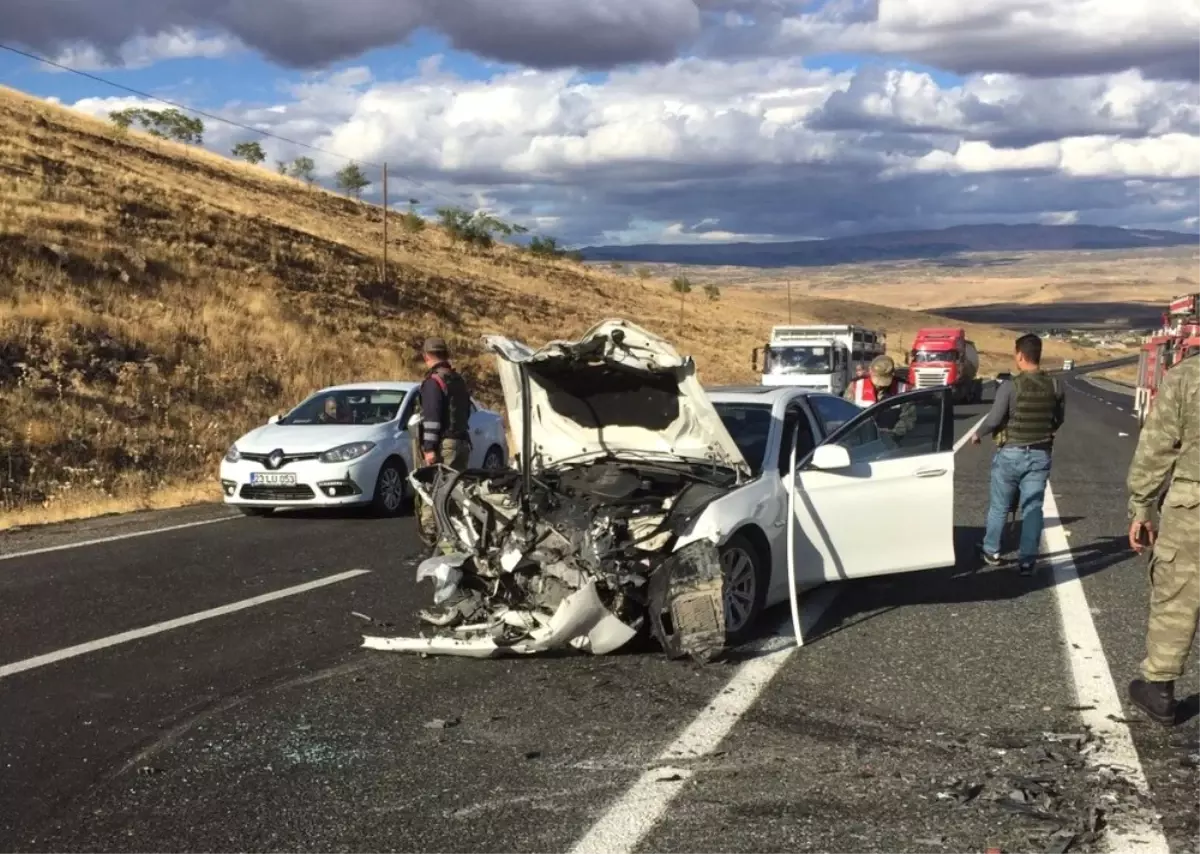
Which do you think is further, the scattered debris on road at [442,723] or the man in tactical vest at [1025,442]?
the man in tactical vest at [1025,442]

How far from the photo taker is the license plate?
1141 centimetres

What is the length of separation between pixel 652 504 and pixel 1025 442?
338 cm

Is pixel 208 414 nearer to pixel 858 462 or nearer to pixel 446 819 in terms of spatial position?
pixel 858 462

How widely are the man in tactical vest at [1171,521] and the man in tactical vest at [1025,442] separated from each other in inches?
125

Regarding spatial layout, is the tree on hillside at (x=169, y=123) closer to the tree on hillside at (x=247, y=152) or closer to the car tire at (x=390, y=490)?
the tree on hillside at (x=247, y=152)

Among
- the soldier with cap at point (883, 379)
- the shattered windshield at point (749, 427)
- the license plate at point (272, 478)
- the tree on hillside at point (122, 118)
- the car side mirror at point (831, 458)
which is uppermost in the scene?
the tree on hillside at point (122, 118)

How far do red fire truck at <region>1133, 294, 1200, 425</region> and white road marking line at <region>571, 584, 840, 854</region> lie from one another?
1222cm

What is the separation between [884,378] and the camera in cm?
1149

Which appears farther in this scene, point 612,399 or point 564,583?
point 612,399

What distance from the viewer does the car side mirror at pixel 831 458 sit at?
21.9 ft

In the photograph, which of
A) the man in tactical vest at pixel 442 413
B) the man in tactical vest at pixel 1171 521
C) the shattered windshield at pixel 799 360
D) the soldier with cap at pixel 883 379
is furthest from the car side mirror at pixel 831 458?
the shattered windshield at pixel 799 360

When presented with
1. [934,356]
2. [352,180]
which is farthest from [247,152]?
[934,356]

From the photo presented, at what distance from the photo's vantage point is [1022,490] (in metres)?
8.44

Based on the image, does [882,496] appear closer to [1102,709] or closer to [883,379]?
[1102,709]
